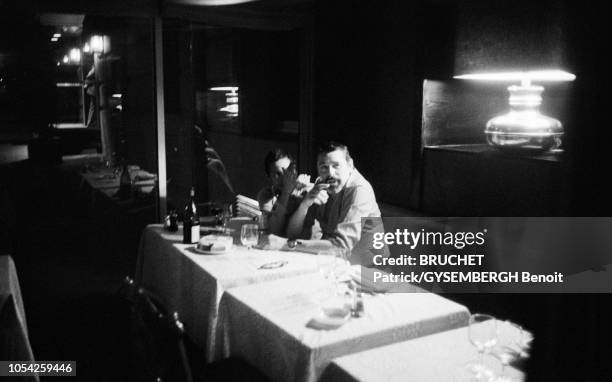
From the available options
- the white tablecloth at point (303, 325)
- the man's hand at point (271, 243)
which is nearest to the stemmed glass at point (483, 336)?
the white tablecloth at point (303, 325)

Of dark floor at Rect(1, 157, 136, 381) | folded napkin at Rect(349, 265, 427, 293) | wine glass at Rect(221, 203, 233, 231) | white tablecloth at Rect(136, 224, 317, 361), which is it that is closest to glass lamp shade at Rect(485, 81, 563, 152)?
folded napkin at Rect(349, 265, 427, 293)

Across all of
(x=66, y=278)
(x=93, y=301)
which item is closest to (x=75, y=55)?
(x=66, y=278)

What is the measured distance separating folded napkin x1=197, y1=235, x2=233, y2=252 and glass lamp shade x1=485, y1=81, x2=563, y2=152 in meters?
1.55

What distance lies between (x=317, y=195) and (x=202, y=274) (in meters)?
0.82

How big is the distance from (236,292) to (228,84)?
456 centimetres

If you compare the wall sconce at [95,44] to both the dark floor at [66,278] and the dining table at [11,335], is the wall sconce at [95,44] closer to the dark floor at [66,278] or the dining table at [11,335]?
the dark floor at [66,278]

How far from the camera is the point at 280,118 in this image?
6.10m

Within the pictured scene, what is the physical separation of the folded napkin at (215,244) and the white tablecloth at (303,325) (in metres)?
0.58

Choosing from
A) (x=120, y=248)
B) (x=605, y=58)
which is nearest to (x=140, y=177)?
(x=120, y=248)

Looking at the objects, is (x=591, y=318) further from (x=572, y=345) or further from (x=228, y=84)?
(x=228, y=84)

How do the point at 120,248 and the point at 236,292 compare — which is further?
the point at 120,248

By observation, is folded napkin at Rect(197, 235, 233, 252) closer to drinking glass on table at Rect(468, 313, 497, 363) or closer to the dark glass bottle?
drinking glass on table at Rect(468, 313, 497, 363)

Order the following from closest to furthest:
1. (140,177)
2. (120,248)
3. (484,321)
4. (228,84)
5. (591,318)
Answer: (591,318) → (484,321) → (140,177) → (120,248) → (228,84)

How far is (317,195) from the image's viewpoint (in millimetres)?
3156
